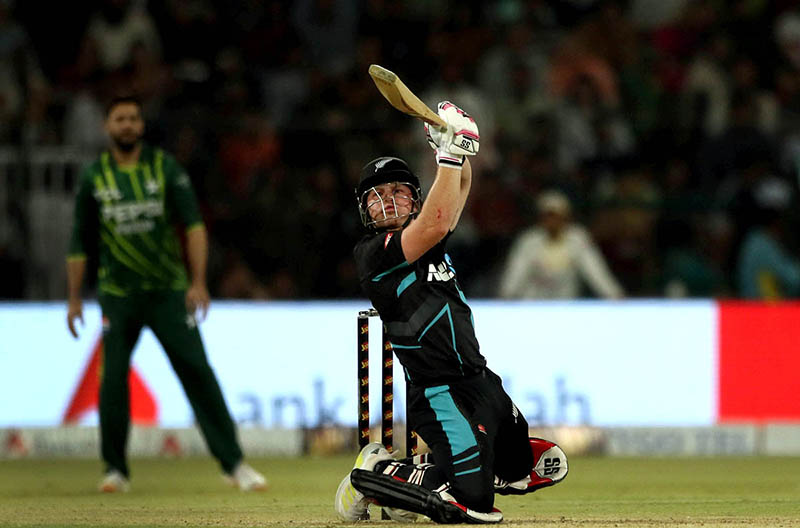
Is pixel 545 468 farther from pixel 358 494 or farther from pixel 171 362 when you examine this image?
pixel 171 362

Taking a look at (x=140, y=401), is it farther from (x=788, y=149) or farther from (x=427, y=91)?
(x=788, y=149)

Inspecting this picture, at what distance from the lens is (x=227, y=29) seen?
13.2 metres

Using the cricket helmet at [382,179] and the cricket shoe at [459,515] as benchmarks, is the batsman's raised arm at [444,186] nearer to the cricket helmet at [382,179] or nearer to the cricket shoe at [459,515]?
the cricket helmet at [382,179]

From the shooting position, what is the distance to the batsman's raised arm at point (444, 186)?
17.4ft

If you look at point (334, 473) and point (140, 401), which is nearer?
point (334, 473)

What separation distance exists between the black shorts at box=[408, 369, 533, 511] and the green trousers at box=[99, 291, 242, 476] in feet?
6.93

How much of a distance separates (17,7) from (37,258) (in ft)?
10.4

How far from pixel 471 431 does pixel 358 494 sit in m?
0.52


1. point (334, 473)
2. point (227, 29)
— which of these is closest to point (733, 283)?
point (334, 473)

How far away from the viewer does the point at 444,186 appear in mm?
5301

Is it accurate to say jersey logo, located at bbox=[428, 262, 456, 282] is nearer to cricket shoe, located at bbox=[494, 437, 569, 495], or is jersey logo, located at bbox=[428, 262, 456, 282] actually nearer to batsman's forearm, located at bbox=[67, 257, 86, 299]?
cricket shoe, located at bbox=[494, 437, 569, 495]

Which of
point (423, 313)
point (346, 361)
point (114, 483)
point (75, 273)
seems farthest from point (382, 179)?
point (346, 361)

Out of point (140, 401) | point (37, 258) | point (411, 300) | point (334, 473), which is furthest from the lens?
point (37, 258)

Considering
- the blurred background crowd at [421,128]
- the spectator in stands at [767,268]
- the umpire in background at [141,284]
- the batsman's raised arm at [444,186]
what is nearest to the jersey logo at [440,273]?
the batsman's raised arm at [444,186]
